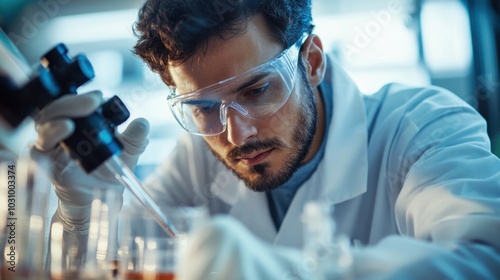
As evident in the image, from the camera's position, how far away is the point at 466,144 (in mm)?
1366

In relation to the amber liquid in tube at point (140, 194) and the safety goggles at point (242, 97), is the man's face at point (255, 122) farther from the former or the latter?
the amber liquid in tube at point (140, 194)

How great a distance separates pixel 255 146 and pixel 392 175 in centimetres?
47

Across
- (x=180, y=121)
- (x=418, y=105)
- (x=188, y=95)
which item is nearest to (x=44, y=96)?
(x=188, y=95)

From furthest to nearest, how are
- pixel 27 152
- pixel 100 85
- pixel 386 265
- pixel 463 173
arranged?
1. pixel 100 85
2. pixel 463 173
3. pixel 27 152
4. pixel 386 265

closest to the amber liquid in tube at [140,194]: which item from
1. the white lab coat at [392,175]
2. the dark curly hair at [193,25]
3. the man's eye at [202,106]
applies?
the man's eye at [202,106]

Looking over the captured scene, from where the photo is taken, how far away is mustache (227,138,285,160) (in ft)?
4.88

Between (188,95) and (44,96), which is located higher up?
(44,96)

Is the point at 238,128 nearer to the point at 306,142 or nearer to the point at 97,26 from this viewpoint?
the point at 306,142

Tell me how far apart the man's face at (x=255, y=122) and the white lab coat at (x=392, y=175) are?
142mm

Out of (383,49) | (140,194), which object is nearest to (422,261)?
(140,194)

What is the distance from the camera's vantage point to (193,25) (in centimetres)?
140

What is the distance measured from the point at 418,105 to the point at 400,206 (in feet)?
1.52

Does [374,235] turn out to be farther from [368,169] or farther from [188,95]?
[188,95]

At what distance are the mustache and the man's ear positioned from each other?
0.32 metres
